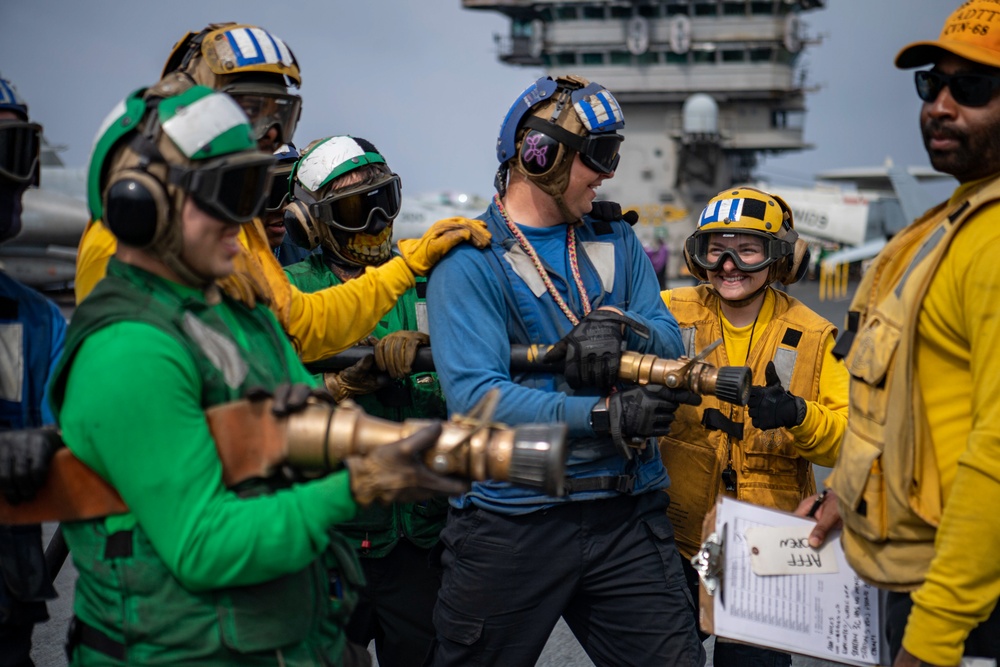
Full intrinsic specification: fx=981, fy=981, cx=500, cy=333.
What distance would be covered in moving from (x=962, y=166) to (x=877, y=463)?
70 centimetres

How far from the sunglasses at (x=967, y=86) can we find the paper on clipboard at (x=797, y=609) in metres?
1.22

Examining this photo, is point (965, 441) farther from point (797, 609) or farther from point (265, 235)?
point (265, 235)

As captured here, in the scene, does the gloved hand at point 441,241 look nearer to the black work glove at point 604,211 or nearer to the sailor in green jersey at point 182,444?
the black work glove at point 604,211

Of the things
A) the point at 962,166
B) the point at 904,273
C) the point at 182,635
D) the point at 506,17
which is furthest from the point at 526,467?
the point at 506,17

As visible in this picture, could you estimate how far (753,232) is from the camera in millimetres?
3723

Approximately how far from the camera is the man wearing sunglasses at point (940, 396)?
6.58 feet

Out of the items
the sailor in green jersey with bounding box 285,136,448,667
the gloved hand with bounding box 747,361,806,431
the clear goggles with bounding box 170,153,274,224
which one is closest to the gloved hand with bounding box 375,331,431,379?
the sailor in green jersey with bounding box 285,136,448,667

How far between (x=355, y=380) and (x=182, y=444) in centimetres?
172

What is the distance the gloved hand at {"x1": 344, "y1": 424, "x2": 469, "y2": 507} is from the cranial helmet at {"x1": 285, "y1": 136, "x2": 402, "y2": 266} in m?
2.16

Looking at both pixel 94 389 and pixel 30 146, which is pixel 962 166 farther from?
pixel 30 146

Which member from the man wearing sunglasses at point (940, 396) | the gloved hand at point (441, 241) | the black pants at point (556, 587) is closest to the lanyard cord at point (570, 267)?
the gloved hand at point (441, 241)

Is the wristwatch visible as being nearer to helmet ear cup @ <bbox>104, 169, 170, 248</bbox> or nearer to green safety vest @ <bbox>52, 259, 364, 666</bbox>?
green safety vest @ <bbox>52, 259, 364, 666</bbox>

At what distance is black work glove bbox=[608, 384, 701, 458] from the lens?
2830 millimetres

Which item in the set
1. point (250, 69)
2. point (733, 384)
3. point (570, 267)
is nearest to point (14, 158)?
point (250, 69)
